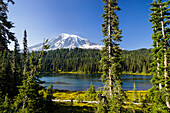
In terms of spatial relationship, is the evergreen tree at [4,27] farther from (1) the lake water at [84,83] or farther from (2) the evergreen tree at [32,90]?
(1) the lake water at [84,83]

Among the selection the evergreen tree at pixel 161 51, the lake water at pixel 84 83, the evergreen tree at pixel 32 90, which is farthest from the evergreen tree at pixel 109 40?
the lake water at pixel 84 83

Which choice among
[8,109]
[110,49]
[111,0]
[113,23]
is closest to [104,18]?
[113,23]

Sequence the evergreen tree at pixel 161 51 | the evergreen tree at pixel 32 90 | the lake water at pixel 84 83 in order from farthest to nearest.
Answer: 1. the lake water at pixel 84 83
2. the evergreen tree at pixel 161 51
3. the evergreen tree at pixel 32 90

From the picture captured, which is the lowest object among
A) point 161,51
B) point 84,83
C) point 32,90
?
point 84,83

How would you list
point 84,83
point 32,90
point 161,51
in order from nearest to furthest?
point 32,90 < point 161,51 < point 84,83

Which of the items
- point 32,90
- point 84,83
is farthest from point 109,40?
point 84,83

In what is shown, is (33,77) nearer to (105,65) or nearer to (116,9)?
(105,65)

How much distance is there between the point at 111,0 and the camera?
16297 mm

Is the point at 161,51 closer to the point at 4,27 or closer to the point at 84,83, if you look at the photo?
the point at 4,27

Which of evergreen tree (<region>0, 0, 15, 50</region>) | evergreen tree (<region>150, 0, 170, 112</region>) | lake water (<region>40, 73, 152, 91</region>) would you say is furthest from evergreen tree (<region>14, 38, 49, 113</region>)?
lake water (<region>40, 73, 152, 91</region>)

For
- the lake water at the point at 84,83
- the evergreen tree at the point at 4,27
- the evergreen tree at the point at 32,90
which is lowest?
the lake water at the point at 84,83

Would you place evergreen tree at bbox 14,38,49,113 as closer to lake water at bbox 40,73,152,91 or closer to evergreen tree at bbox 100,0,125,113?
evergreen tree at bbox 100,0,125,113

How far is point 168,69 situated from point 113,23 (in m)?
9.36

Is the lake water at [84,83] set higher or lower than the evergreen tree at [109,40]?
lower
